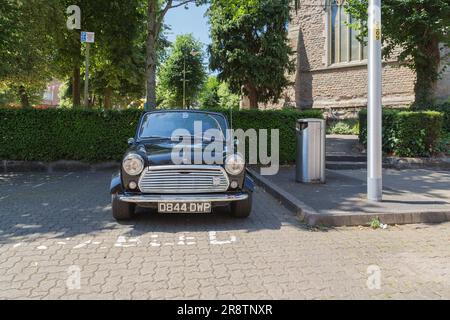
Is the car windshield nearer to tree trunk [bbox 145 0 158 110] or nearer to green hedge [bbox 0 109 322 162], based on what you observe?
green hedge [bbox 0 109 322 162]

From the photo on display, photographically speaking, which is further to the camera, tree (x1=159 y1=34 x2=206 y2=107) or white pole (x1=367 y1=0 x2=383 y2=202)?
tree (x1=159 y1=34 x2=206 y2=107)

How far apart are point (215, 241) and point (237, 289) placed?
153cm

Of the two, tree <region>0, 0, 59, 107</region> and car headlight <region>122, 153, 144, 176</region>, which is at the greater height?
tree <region>0, 0, 59, 107</region>

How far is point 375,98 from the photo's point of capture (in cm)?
669

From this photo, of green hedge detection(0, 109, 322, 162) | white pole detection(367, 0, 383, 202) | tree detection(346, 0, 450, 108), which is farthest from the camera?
tree detection(346, 0, 450, 108)

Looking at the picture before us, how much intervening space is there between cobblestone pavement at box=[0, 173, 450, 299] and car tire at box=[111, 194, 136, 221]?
13cm

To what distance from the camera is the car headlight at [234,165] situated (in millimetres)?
5508

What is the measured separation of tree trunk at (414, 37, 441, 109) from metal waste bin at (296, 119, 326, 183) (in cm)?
718

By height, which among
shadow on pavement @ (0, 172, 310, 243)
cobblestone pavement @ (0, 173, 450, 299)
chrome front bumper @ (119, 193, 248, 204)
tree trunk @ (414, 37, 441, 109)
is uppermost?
tree trunk @ (414, 37, 441, 109)

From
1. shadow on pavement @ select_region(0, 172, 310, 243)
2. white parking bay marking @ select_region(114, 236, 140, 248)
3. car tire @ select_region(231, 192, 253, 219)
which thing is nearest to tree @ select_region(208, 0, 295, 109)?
shadow on pavement @ select_region(0, 172, 310, 243)

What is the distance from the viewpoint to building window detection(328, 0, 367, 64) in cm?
2461

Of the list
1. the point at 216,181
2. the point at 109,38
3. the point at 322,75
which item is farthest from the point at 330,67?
the point at 216,181

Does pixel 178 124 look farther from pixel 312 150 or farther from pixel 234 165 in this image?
pixel 312 150

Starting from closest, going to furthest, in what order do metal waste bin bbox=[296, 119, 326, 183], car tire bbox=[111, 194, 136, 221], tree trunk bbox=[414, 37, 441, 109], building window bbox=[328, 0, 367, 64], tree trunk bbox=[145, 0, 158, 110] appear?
1. car tire bbox=[111, 194, 136, 221]
2. metal waste bin bbox=[296, 119, 326, 183]
3. tree trunk bbox=[145, 0, 158, 110]
4. tree trunk bbox=[414, 37, 441, 109]
5. building window bbox=[328, 0, 367, 64]
